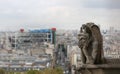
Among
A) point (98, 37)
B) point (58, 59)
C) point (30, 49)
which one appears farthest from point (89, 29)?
point (30, 49)

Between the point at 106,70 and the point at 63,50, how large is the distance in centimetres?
16875

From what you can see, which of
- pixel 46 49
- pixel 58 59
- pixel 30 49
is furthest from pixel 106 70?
pixel 30 49

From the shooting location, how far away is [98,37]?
984 centimetres

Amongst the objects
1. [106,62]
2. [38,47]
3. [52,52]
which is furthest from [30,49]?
[106,62]

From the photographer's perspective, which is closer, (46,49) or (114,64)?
(114,64)

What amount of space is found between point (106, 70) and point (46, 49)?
16743 centimetres

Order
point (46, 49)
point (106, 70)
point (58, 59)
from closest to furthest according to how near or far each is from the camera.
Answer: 1. point (106, 70)
2. point (58, 59)
3. point (46, 49)

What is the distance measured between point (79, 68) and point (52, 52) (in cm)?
16062

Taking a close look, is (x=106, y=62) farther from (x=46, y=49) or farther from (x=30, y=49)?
(x=30, y=49)

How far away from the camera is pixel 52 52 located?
559 feet

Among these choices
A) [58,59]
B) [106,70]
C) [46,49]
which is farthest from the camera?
[46,49]

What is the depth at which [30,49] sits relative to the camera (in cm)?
18825

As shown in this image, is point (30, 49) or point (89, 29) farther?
point (30, 49)

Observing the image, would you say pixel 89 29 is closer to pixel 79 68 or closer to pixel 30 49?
pixel 79 68
